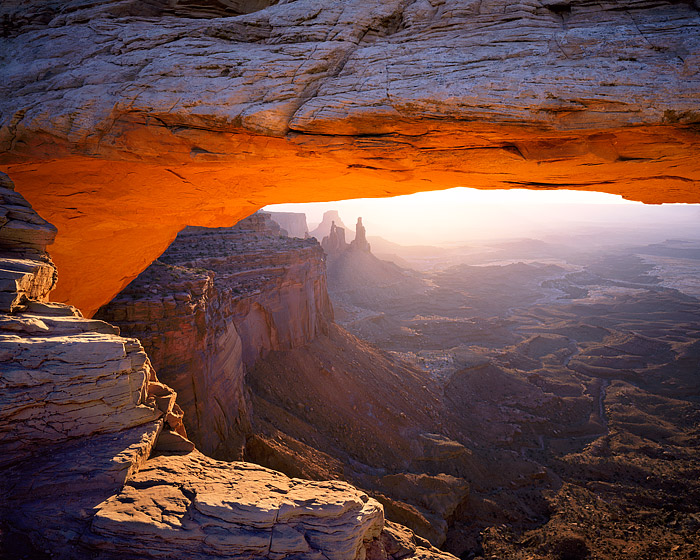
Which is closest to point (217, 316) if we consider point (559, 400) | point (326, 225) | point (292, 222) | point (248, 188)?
point (248, 188)

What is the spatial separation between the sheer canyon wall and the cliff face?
435cm

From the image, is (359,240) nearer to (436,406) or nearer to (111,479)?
(436,406)

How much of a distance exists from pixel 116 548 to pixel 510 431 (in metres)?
A: 22.0

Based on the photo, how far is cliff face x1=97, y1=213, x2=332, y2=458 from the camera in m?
10.5

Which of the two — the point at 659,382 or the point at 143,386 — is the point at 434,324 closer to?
the point at 659,382

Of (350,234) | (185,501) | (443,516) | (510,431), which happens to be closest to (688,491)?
(510,431)

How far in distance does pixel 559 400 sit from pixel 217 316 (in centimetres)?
2416

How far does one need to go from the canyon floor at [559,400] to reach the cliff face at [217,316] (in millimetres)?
10291

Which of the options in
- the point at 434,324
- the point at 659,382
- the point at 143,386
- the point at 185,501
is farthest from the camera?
the point at 434,324

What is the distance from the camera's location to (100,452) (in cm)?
395

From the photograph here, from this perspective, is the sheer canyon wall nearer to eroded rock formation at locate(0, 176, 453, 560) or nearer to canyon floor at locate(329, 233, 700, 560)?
eroded rock formation at locate(0, 176, 453, 560)

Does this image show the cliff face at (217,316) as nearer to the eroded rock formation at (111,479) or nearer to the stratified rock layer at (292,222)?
the eroded rock formation at (111,479)

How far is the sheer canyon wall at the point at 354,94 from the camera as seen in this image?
4.88 meters

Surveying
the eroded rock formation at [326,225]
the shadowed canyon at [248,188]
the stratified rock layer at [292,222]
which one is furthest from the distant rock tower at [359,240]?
the shadowed canyon at [248,188]
